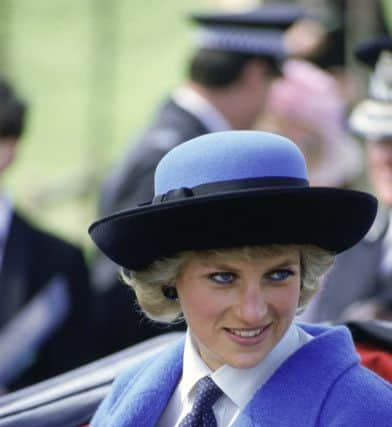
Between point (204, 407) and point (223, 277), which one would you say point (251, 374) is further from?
point (223, 277)

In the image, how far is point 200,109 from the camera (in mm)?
6289

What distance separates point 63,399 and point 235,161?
0.95 metres

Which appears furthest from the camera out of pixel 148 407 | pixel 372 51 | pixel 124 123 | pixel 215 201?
pixel 124 123

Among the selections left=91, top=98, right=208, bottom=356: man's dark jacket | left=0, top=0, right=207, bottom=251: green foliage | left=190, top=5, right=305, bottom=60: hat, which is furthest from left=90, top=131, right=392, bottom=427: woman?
left=0, top=0, right=207, bottom=251: green foliage

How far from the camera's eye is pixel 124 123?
1208 cm

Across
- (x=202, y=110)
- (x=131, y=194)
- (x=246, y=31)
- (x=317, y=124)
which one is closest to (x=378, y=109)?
(x=202, y=110)

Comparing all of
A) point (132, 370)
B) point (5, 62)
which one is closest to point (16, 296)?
point (132, 370)

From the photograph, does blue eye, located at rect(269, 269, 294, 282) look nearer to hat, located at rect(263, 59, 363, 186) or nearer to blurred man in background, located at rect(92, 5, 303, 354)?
blurred man in background, located at rect(92, 5, 303, 354)

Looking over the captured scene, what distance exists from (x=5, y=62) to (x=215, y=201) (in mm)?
7545

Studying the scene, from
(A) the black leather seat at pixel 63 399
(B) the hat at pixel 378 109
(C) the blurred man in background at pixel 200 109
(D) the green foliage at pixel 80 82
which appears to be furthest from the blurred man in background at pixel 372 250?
(D) the green foliage at pixel 80 82

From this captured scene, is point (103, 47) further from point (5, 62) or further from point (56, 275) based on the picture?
point (56, 275)

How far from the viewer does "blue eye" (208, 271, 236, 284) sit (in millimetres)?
2902

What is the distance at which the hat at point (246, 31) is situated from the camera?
6.65 m

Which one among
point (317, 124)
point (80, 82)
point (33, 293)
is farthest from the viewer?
point (80, 82)
